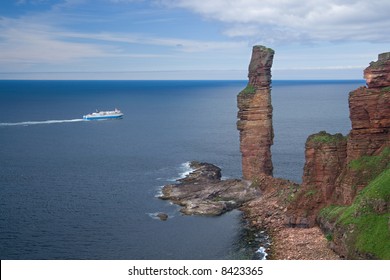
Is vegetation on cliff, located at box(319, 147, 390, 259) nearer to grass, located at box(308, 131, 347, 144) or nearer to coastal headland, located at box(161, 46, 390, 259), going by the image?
coastal headland, located at box(161, 46, 390, 259)

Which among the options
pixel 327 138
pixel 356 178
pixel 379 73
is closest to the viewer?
pixel 356 178

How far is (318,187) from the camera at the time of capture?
88625 mm

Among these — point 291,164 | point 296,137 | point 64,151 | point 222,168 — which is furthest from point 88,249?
point 296,137

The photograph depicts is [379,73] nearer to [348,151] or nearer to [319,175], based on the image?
[348,151]

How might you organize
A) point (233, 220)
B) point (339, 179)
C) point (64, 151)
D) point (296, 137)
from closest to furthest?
1. point (339, 179)
2. point (233, 220)
3. point (64, 151)
4. point (296, 137)

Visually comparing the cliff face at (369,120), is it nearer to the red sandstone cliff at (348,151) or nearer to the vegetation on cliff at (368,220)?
the red sandstone cliff at (348,151)

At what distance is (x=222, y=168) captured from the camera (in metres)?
135

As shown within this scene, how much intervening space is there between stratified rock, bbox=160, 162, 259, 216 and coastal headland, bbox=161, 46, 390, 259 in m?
0.20

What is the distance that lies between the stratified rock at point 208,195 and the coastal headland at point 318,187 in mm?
201

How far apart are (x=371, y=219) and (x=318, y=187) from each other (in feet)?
71.6

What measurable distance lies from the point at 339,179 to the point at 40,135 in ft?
455

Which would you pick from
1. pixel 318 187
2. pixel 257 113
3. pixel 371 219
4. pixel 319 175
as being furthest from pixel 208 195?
pixel 371 219

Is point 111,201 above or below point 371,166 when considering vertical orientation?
below

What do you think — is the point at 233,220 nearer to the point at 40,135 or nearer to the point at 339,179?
the point at 339,179
